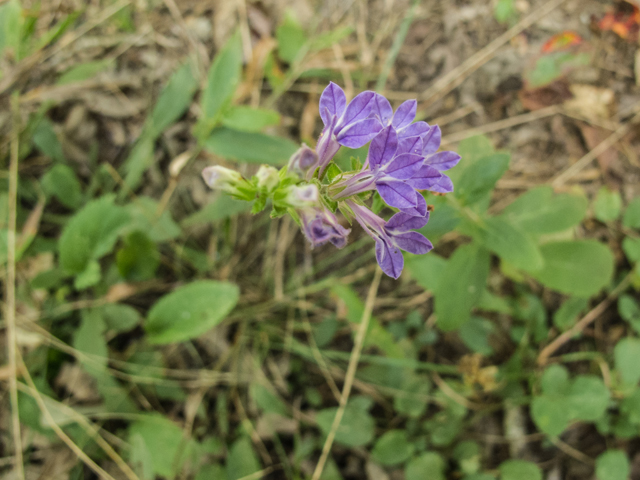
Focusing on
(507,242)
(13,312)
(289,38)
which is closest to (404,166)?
(507,242)

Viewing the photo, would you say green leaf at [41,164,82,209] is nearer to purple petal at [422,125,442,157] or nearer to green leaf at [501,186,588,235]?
purple petal at [422,125,442,157]

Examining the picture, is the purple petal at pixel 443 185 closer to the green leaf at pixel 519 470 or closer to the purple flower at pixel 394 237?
the purple flower at pixel 394 237

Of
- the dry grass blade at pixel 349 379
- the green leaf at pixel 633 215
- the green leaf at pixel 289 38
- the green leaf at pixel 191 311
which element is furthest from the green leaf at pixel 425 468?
the green leaf at pixel 289 38

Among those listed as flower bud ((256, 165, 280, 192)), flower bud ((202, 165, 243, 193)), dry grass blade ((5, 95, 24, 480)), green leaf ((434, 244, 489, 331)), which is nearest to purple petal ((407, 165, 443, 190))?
flower bud ((256, 165, 280, 192))

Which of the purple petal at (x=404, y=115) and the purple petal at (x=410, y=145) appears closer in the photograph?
the purple petal at (x=410, y=145)

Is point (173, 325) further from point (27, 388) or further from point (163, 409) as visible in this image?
point (27, 388)

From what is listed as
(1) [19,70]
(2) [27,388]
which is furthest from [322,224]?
(1) [19,70]
